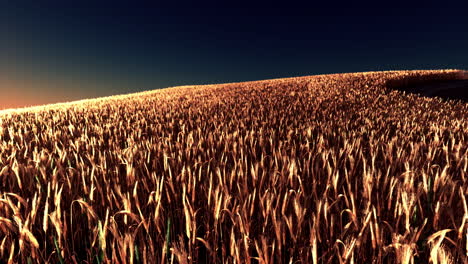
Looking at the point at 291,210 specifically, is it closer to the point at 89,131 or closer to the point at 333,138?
the point at 333,138

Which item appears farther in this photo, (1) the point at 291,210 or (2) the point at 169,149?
(2) the point at 169,149

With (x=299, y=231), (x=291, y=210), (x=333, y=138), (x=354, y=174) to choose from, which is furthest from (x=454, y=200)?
(x=333, y=138)

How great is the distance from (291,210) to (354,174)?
2.71 feet

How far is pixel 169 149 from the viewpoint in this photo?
2719mm

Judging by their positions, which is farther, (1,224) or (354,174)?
(354,174)

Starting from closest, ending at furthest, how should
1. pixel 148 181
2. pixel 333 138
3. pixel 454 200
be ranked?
pixel 454 200
pixel 148 181
pixel 333 138

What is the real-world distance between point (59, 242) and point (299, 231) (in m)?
0.96

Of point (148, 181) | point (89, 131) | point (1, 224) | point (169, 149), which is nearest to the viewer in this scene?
point (1, 224)

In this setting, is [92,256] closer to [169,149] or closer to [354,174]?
[169,149]

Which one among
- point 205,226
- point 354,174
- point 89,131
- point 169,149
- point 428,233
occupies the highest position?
point 89,131

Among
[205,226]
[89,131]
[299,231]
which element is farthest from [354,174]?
[89,131]

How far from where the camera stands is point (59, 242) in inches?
47.4

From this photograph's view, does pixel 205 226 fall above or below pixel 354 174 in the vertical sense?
below

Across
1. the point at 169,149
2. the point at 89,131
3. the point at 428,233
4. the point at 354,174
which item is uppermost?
the point at 89,131
